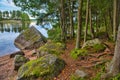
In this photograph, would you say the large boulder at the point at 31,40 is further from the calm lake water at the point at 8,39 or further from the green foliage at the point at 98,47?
the green foliage at the point at 98,47

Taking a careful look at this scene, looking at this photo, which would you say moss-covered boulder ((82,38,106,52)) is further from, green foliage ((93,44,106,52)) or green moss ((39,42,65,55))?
green moss ((39,42,65,55))

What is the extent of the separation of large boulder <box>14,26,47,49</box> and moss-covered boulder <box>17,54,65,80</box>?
14628mm

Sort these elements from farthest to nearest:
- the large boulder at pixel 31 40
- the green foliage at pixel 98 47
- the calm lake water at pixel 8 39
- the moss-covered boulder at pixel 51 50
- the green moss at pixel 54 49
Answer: the calm lake water at pixel 8 39, the large boulder at pixel 31 40, the green moss at pixel 54 49, the moss-covered boulder at pixel 51 50, the green foliage at pixel 98 47

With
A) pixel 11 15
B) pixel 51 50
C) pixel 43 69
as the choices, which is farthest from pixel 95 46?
pixel 11 15

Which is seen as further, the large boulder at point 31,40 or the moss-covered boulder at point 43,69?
the large boulder at point 31,40

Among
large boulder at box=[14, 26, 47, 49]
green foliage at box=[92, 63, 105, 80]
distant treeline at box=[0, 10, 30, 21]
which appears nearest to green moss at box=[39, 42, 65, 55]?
green foliage at box=[92, 63, 105, 80]

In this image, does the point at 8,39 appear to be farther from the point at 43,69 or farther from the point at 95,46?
the point at 43,69

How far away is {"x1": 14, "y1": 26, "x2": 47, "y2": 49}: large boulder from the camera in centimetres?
2653

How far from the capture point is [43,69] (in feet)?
36.3

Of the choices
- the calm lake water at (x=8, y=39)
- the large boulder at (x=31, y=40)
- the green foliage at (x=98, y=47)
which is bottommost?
the calm lake water at (x=8, y=39)

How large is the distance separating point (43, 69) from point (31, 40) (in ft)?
54.5

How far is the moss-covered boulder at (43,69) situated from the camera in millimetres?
10875

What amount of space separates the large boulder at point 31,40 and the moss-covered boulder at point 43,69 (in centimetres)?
1463

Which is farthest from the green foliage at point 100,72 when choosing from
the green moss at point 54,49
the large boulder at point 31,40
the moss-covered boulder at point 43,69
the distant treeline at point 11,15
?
the distant treeline at point 11,15
